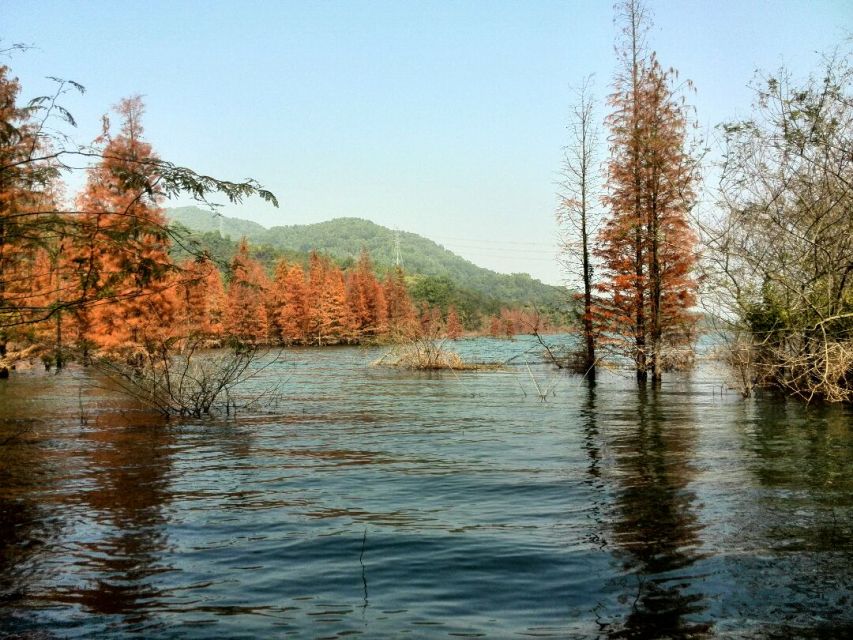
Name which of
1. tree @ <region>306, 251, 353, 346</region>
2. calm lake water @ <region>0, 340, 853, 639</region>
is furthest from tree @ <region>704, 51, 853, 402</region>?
tree @ <region>306, 251, 353, 346</region>

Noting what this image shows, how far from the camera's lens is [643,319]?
28.3 meters

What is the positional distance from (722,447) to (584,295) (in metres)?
18.6

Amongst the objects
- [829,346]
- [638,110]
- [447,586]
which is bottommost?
[447,586]

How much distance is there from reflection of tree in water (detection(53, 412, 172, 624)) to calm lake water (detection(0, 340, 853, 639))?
0.11 ft

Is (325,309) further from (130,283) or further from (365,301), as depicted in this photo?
(130,283)

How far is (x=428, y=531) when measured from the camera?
24.2 ft

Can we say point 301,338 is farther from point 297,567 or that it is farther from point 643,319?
point 297,567

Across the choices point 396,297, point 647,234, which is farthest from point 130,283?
point 396,297

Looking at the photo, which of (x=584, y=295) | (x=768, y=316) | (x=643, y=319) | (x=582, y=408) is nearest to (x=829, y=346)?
(x=768, y=316)

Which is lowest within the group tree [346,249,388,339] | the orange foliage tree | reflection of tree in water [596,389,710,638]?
reflection of tree in water [596,389,710,638]

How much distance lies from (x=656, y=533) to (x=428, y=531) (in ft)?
7.46

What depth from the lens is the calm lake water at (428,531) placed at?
5.12m

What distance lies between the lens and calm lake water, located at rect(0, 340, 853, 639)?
512cm

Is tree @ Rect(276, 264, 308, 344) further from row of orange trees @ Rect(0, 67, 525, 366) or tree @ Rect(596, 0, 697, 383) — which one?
tree @ Rect(596, 0, 697, 383)
